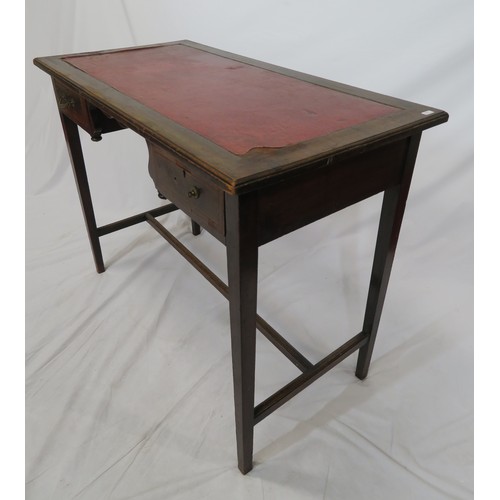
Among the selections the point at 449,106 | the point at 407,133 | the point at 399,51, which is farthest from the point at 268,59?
the point at 407,133

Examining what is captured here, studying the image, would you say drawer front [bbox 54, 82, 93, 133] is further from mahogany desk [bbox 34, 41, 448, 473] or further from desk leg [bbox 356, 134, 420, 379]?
desk leg [bbox 356, 134, 420, 379]

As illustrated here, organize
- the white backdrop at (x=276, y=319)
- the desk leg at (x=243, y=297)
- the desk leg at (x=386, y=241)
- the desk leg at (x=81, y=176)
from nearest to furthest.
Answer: the desk leg at (x=243, y=297), the desk leg at (x=386, y=241), the white backdrop at (x=276, y=319), the desk leg at (x=81, y=176)

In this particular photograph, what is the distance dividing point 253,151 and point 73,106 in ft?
3.83

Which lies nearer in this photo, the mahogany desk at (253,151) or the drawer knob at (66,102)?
the mahogany desk at (253,151)

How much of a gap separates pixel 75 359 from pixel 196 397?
585 mm

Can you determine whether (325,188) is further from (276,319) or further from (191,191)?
(276,319)

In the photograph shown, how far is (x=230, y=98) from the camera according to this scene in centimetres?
140

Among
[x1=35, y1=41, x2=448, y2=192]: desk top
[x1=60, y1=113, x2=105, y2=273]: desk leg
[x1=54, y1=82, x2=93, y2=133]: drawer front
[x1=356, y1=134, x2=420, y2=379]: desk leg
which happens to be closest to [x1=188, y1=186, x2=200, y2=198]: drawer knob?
[x1=35, y1=41, x2=448, y2=192]: desk top

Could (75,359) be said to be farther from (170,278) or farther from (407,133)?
(407,133)

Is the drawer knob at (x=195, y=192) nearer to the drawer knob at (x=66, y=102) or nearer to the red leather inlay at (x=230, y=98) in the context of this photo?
the red leather inlay at (x=230, y=98)

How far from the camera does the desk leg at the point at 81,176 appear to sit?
2.03 m

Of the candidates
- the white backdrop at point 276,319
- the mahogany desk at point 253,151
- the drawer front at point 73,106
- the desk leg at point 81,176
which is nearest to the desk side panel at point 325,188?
the mahogany desk at point 253,151

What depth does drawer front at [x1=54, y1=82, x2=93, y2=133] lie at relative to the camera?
176 centimetres

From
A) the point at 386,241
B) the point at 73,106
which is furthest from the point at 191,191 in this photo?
the point at 73,106
